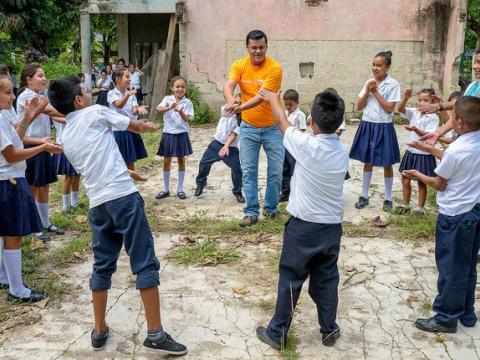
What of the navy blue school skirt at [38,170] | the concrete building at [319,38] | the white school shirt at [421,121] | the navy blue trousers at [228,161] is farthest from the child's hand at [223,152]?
the concrete building at [319,38]

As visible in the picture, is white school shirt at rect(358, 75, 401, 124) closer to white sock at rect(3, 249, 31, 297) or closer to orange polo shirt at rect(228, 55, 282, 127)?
orange polo shirt at rect(228, 55, 282, 127)

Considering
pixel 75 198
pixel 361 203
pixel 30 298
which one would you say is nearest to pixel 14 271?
pixel 30 298

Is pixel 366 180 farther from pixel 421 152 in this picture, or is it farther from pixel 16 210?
pixel 16 210

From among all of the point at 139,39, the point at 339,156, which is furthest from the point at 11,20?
the point at 339,156

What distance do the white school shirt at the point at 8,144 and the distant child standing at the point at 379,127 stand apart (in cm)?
358

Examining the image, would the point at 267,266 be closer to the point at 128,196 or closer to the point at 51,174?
the point at 128,196

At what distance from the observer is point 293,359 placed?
3146 mm

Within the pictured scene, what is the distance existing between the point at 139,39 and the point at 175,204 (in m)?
10.2

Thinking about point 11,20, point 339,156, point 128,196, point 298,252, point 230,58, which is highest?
point 11,20

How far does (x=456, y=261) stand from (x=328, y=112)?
1.28 meters

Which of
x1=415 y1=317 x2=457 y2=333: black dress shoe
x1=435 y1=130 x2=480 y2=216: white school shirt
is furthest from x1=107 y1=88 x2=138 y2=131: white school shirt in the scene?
x1=415 y1=317 x2=457 y2=333: black dress shoe

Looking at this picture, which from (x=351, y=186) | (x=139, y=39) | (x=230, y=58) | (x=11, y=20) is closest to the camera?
(x=351, y=186)

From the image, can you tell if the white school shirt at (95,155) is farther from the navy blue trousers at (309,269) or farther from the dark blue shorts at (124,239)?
the navy blue trousers at (309,269)

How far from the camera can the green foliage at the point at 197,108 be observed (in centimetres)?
1197
